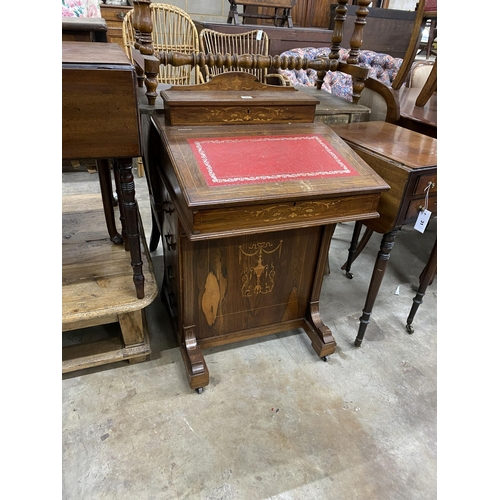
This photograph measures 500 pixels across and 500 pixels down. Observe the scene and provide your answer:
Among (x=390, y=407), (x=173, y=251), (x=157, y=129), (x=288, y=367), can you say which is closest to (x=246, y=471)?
(x=288, y=367)

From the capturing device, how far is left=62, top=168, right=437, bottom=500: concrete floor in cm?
130

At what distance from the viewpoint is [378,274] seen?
172 cm

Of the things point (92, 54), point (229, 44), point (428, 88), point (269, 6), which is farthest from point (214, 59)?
point (269, 6)

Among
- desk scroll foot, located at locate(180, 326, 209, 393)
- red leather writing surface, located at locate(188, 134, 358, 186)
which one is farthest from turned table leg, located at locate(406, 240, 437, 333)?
desk scroll foot, located at locate(180, 326, 209, 393)

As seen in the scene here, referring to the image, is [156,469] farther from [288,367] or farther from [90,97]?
[90,97]

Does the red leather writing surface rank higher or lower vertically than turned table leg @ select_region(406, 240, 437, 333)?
higher

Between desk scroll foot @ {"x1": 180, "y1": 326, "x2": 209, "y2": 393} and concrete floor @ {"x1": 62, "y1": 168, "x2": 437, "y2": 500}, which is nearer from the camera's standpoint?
concrete floor @ {"x1": 62, "y1": 168, "x2": 437, "y2": 500}

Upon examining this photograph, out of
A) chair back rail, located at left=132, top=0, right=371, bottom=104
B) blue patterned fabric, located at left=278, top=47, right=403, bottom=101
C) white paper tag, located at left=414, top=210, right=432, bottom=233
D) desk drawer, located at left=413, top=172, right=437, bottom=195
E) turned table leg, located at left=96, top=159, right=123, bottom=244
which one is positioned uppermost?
chair back rail, located at left=132, top=0, right=371, bottom=104

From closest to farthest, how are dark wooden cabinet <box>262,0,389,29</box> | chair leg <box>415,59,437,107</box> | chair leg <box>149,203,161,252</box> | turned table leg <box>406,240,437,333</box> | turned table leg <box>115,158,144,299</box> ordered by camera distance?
turned table leg <box>115,158,144,299</box>, turned table leg <box>406,240,437,333</box>, chair leg <box>149,203,161,252</box>, chair leg <box>415,59,437,107</box>, dark wooden cabinet <box>262,0,389,29</box>

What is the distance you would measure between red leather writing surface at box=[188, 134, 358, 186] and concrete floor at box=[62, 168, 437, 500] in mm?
914

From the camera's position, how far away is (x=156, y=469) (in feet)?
4.32

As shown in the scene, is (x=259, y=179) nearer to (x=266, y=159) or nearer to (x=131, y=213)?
(x=266, y=159)

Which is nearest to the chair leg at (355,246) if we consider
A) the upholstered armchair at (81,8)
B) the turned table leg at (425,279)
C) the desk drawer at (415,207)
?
the turned table leg at (425,279)

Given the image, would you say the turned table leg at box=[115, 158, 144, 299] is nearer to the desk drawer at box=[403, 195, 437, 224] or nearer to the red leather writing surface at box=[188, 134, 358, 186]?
the red leather writing surface at box=[188, 134, 358, 186]
